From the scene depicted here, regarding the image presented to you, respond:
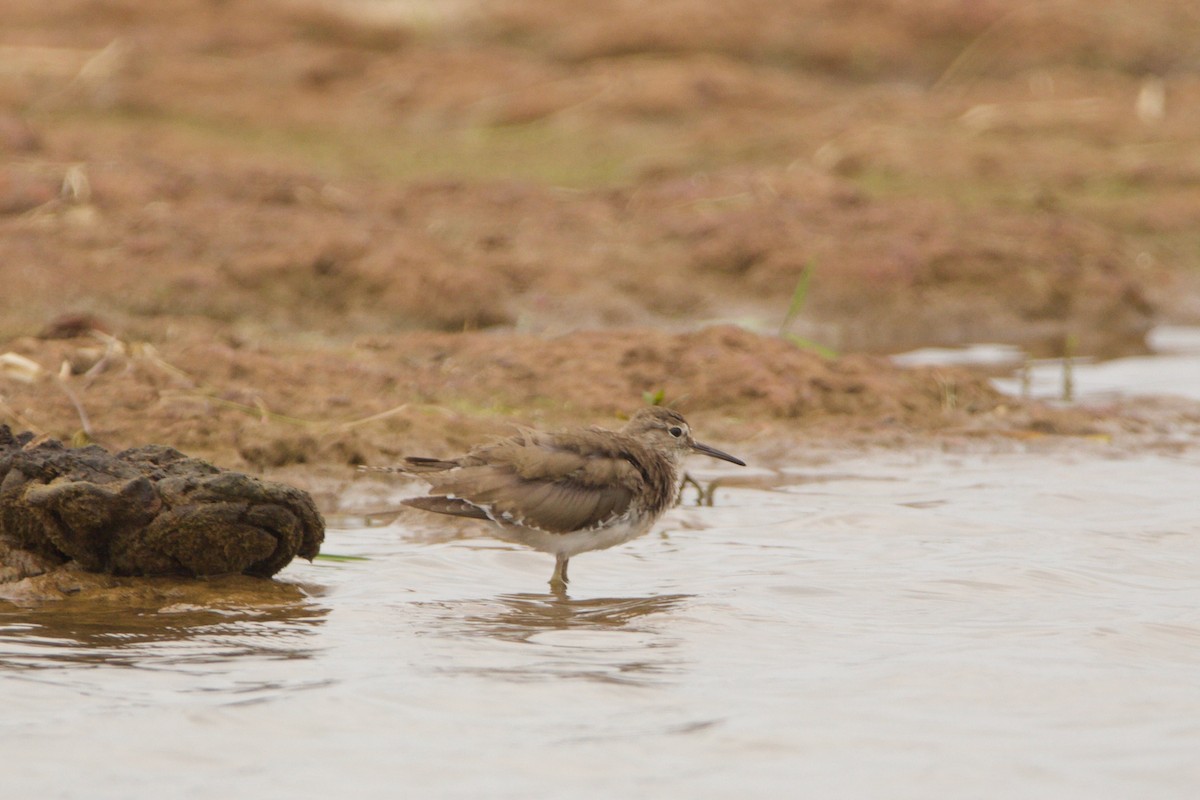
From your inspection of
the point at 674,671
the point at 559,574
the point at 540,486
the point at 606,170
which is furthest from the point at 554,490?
the point at 606,170

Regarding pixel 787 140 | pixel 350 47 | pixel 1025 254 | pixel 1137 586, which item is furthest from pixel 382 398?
pixel 350 47

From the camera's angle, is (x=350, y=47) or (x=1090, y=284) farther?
(x=350, y=47)

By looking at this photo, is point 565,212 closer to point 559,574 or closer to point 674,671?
point 559,574

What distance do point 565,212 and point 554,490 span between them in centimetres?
864

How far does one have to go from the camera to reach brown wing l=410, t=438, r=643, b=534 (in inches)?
302

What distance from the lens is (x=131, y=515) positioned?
6.80 meters

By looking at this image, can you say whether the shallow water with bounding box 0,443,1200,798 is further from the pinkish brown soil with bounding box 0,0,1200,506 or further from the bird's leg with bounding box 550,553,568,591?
the pinkish brown soil with bounding box 0,0,1200,506

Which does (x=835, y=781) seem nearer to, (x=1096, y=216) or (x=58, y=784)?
(x=58, y=784)

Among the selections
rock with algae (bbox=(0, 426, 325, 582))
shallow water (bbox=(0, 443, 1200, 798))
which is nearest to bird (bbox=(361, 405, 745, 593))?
shallow water (bbox=(0, 443, 1200, 798))

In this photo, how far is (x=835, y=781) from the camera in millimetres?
5262

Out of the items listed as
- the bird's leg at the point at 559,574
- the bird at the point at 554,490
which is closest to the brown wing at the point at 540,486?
the bird at the point at 554,490

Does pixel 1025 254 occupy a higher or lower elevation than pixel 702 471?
higher

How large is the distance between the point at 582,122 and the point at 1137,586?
42.3ft

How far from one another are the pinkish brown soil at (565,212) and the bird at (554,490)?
5.44ft
